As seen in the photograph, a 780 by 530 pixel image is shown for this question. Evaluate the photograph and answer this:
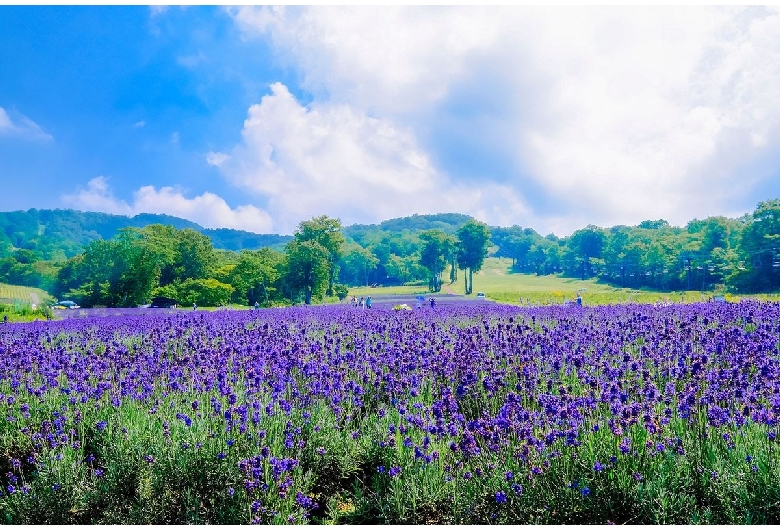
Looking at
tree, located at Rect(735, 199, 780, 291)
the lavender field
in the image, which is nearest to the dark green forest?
tree, located at Rect(735, 199, 780, 291)

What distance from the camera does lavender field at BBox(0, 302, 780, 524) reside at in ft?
10.4

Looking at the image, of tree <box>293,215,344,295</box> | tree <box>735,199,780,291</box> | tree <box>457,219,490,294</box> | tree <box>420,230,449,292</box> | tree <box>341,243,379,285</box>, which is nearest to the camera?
tree <box>735,199,780,291</box>

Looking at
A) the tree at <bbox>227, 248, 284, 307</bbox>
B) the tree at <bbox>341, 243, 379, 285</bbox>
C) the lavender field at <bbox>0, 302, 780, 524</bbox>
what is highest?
the tree at <bbox>341, 243, 379, 285</bbox>

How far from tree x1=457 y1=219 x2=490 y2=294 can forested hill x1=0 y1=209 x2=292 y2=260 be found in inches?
1534

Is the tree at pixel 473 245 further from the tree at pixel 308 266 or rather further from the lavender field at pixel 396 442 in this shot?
the lavender field at pixel 396 442

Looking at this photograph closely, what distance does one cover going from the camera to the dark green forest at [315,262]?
46.8 meters

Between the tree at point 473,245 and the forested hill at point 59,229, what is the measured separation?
3896 cm

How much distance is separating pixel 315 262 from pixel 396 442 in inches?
1737

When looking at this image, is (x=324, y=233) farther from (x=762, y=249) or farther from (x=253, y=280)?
(x=762, y=249)

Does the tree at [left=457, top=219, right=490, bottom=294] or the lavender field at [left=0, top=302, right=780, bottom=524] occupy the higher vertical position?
the tree at [left=457, top=219, right=490, bottom=294]

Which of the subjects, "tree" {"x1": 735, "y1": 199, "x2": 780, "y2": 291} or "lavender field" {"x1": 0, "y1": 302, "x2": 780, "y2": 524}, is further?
"tree" {"x1": 735, "y1": 199, "x2": 780, "y2": 291}

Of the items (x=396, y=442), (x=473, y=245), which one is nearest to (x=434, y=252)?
(x=473, y=245)

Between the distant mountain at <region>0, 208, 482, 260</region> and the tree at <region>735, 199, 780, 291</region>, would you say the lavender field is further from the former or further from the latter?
the distant mountain at <region>0, 208, 482, 260</region>

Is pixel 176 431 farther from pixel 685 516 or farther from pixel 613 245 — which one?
pixel 613 245
